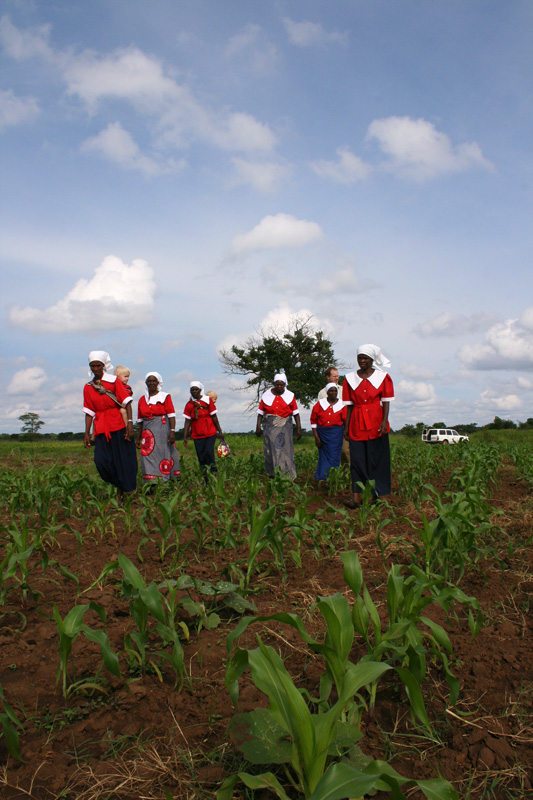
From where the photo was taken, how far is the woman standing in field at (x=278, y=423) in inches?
310

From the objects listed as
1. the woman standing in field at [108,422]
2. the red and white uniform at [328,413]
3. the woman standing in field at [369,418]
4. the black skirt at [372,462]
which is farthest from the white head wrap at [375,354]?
the woman standing in field at [108,422]

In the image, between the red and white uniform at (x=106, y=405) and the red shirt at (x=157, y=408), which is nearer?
the red and white uniform at (x=106, y=405)

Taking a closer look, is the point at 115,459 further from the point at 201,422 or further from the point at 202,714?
the point at 202,714

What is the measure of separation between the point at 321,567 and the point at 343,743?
206cm

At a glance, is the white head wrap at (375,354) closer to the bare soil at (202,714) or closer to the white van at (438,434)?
the bare soil at (202,714)

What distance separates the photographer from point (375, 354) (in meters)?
6.02

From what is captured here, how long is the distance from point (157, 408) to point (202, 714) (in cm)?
576

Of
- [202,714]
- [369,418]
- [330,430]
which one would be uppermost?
[369,418]

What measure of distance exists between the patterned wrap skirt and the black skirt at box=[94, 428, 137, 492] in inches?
26.4

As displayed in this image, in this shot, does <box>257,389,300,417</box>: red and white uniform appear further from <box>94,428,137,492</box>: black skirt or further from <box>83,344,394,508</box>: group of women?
<box>94,428,137,492</box>: black skirt

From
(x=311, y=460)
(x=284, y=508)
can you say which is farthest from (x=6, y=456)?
(x=284, y=508)

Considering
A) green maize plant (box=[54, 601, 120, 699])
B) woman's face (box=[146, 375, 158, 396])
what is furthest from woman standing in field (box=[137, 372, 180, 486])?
green maize plant (box=[54, 601, 120, 699])

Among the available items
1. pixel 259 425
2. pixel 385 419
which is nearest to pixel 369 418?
pixel 385 419

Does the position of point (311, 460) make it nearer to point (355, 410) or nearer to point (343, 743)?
point (355, 410)
